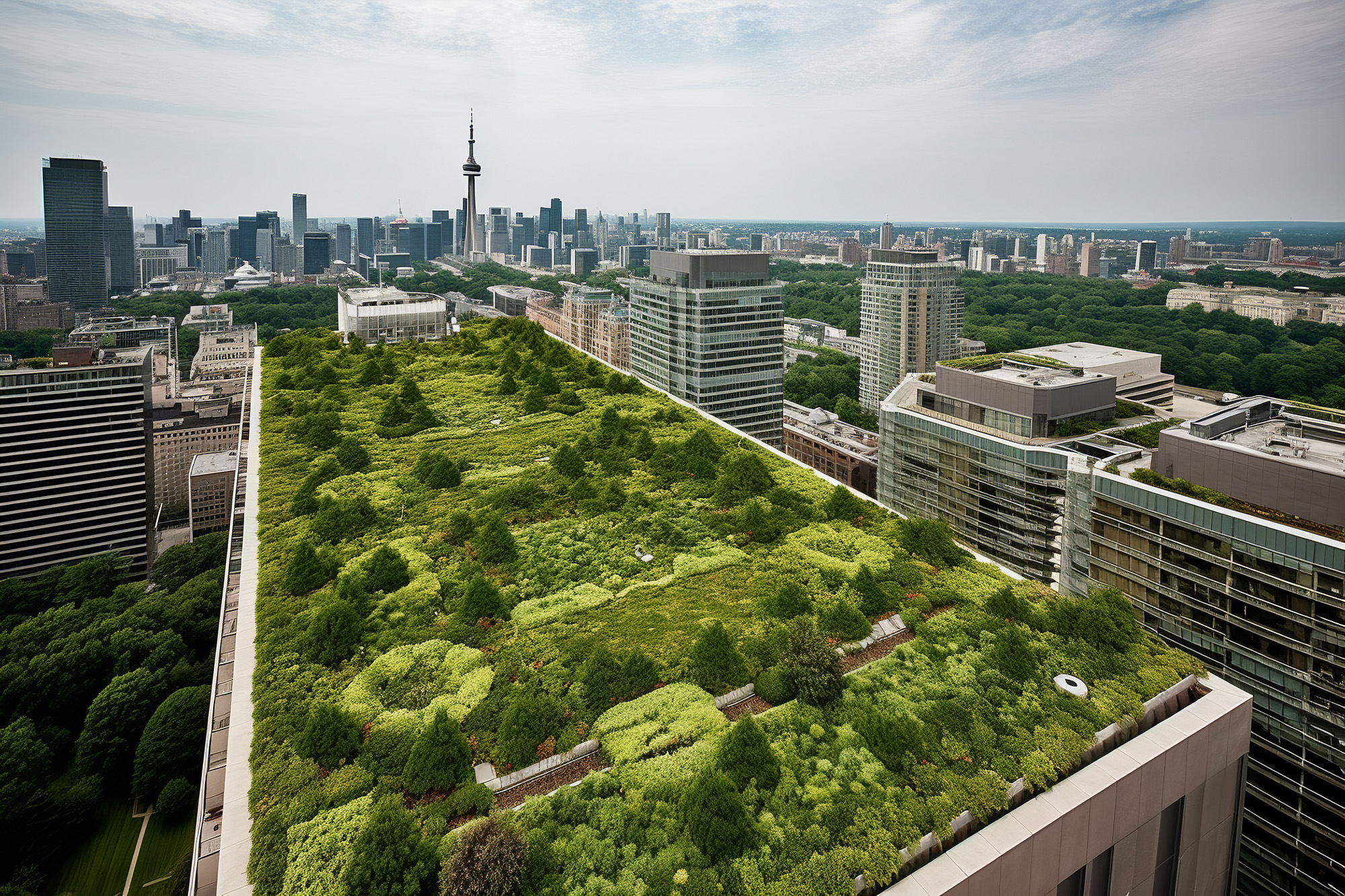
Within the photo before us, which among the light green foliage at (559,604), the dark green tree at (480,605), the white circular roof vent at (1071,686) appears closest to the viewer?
the white circular roof vent at (1071,686)

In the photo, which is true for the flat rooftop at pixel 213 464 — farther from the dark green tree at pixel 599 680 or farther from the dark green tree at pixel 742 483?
the dark green tree at pixel 599 680

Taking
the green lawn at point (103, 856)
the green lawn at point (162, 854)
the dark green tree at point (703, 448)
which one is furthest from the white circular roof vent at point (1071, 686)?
the green lawn at point (103, 856)

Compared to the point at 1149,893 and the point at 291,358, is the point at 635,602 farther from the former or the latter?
the point at 291,358

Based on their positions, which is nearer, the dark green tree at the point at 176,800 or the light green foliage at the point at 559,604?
the light green foliage at the point at 559,604

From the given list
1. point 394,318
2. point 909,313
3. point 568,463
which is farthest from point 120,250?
point 568,463

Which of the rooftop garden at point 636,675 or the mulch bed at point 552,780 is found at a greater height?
the rooftop garden at point 636,675

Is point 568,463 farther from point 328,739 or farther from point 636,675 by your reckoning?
point 328,739
